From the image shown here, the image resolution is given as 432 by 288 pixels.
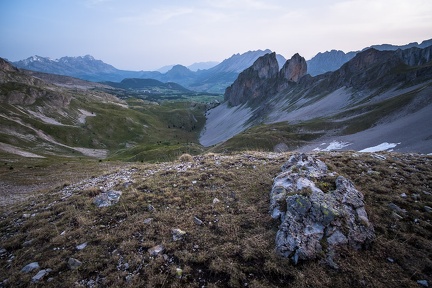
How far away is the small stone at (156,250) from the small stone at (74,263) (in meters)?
2.46

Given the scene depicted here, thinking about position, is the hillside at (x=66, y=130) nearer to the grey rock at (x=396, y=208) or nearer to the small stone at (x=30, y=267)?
the small stone at (x=30, y=267)

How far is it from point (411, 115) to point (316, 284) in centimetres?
6830

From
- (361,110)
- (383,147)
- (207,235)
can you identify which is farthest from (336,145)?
(207,235)

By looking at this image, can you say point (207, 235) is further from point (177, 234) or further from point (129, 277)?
point (129, 277)

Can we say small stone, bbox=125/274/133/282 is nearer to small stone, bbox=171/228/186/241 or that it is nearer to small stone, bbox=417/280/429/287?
small stone, bbox=171/228/186/241

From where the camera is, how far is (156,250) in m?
8.42

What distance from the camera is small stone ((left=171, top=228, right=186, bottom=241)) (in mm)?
8999

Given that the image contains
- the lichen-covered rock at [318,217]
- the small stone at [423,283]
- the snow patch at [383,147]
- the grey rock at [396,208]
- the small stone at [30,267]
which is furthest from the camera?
the snow patch at [383,147]

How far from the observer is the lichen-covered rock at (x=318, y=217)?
25.9 feet

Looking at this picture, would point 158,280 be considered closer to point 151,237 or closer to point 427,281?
point 151,237

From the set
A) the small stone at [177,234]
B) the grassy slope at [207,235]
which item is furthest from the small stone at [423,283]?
the small stone at [177,234]

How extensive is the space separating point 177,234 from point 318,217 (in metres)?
5.59

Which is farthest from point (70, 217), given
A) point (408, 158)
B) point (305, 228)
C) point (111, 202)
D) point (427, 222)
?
point (408, 158)

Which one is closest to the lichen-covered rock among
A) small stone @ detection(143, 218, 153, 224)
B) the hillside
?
small stone @ detection(143, 218, 153, 224)
